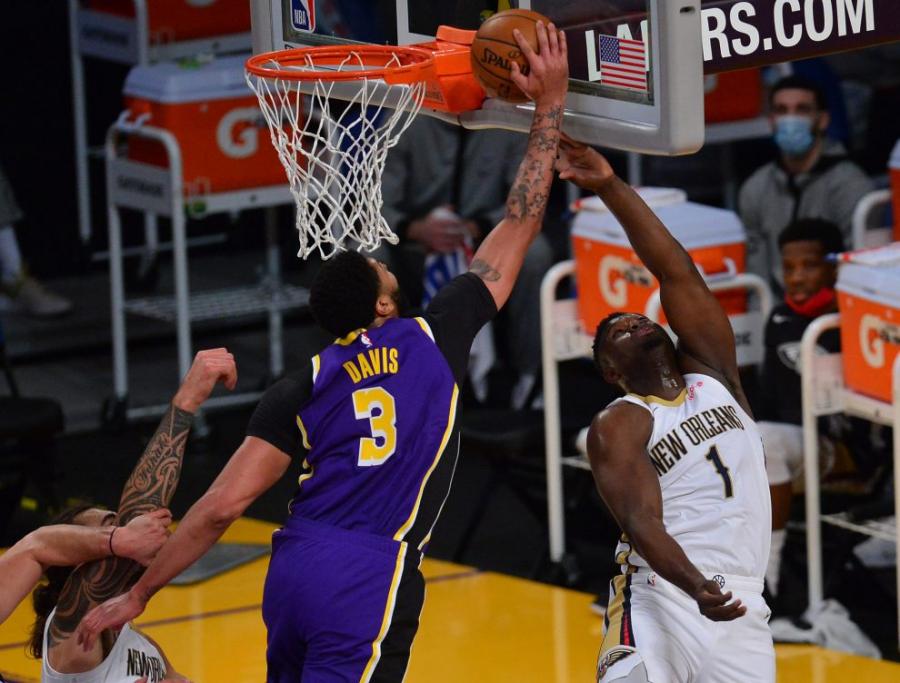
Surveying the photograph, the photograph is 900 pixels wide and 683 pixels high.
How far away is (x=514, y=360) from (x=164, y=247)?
3.19 m

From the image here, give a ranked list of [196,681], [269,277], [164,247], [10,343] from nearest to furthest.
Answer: [196,681] < [269,277] < [10,343] < [164,247]

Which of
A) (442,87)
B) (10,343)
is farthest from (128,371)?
(442,87)

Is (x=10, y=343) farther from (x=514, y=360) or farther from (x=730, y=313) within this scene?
(x=730, y=313)

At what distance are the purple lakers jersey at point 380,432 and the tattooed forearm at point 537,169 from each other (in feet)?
1.59

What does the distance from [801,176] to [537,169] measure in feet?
14.4

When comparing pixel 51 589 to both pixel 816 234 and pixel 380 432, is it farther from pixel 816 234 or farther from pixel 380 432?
pixel 816 234

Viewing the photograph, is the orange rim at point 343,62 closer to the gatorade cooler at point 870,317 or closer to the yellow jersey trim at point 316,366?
the yellow jersey trim at point 316,366

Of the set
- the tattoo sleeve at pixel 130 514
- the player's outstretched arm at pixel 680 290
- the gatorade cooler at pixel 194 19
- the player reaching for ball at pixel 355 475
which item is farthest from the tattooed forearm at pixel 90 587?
the gatorade cooler at pixel 194 19

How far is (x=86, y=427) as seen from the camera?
1077 centimetres

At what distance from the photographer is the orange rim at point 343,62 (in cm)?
545

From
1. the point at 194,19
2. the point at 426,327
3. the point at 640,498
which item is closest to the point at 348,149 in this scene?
the point at 426,327

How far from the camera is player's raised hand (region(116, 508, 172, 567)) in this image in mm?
5289

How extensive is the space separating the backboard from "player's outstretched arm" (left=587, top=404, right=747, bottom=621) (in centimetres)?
80

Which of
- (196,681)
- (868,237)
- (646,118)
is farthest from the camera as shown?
(868,237)
